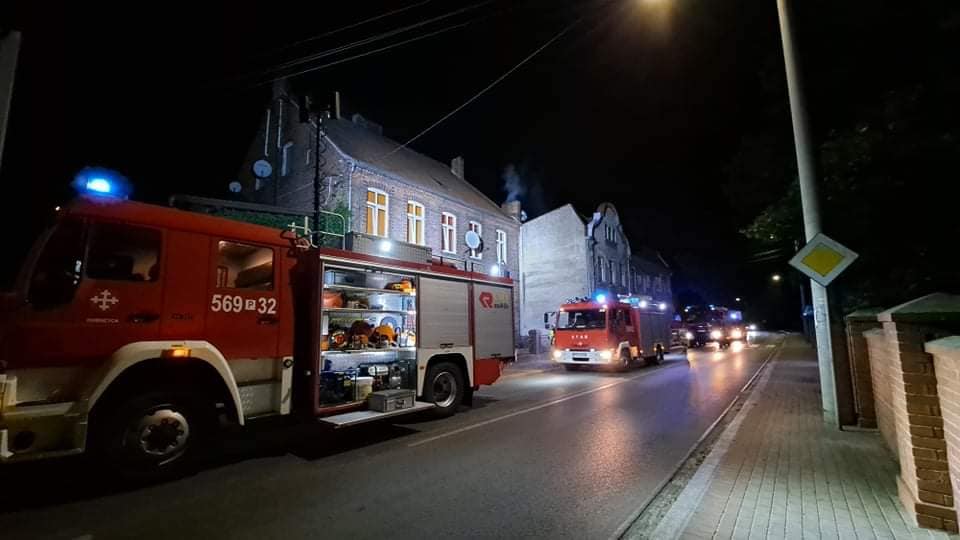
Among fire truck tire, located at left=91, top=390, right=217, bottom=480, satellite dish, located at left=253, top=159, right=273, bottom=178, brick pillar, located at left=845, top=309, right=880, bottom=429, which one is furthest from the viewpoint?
satellite dish, located at left=253, top=159, right=273, bottom=178

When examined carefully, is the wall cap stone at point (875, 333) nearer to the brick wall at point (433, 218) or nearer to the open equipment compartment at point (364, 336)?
the open equipment compartment at point (364, 336)

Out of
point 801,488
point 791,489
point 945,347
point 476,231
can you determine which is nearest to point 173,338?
point 791,489

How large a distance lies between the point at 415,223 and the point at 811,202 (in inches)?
622

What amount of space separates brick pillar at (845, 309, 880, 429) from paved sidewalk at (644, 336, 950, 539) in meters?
0.35

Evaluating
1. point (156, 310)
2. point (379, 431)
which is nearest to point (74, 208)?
point (156, 310)

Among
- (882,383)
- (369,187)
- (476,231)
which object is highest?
(369,187)

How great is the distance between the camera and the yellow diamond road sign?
6445 mm

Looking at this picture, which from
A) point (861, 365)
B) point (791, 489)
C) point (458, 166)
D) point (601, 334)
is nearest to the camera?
point (791, 489)

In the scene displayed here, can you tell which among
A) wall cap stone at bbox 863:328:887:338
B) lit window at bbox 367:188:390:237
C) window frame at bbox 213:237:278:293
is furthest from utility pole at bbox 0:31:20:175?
lit window at bbox 367:188:390:237

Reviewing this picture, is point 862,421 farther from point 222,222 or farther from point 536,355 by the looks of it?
point 536,355

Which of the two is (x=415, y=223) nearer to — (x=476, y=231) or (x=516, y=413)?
(x=476, y=231)

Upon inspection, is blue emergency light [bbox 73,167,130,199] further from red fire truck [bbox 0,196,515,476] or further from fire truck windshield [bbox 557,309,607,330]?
fire truck windshield [bbox 557,309,607,330]

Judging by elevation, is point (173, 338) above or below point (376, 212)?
below

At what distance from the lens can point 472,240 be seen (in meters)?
22.6
